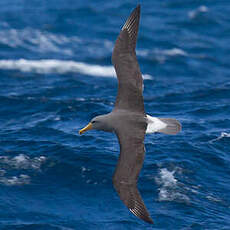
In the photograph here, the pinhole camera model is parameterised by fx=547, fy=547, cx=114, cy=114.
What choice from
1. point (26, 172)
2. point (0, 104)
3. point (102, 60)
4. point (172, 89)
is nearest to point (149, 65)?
point (102, 60)

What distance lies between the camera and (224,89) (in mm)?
20078

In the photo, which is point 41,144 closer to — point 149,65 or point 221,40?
point 149,65

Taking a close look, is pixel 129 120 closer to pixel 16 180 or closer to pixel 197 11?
pixel 16 180

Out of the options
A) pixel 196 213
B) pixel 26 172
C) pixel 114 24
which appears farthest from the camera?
pixel 114 24

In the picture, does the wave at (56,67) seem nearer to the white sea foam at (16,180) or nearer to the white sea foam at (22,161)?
the white sea foam at (22,161)

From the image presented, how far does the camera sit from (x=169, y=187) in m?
12.7

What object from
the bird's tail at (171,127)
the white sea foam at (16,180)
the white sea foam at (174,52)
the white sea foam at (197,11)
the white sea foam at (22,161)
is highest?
the white sea foam at (197,11)

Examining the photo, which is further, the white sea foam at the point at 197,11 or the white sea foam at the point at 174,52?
the white sea foam at the point at 197,11

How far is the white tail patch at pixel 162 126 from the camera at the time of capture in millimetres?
12250

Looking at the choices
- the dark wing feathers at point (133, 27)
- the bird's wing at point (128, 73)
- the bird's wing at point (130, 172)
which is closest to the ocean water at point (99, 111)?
the bird's wing at point (130, 172)

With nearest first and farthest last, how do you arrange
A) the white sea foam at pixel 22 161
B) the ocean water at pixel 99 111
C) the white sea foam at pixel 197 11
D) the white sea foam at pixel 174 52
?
the ocean water at pixel 99 111, the white sea foam at pixel 22 161, the white sea foam at pixel 174 52, the white sea foam at pixel 197 11

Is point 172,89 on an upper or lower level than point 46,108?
upper

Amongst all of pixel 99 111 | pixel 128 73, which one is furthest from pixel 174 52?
pixel 128 73

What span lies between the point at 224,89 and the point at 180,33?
309 inches
